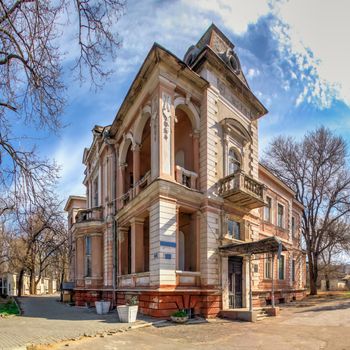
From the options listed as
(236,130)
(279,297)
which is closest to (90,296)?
(279,297)

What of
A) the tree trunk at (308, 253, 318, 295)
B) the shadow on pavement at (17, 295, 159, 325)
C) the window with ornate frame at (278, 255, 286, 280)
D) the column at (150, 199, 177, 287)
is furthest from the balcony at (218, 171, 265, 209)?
the tree trunk at (308, 253, 318, 295)

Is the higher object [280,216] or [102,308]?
[280,216]

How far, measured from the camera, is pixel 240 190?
15.8 meters

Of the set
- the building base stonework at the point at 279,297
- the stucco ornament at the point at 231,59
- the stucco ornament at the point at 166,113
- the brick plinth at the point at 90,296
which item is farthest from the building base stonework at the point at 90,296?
the stucco ornament at the point at 231,59

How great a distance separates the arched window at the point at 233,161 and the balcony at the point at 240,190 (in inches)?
57.4

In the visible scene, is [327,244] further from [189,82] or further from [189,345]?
[189,345]

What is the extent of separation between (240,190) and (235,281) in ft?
15.4

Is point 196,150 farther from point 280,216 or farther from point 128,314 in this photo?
point 280,216

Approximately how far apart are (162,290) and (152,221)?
2.80 metres

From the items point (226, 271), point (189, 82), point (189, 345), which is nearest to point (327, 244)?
point (226, 271)

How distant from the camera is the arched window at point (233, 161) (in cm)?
1836

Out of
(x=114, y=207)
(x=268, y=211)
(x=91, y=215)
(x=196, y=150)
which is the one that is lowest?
(x=91, y=215)

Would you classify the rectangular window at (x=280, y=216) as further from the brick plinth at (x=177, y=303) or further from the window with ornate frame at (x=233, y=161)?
the brick plinth at (x=177, y=303)

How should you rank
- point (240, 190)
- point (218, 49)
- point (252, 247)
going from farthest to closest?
point (218, 49) → point (240, 190) → point (252, 247)
